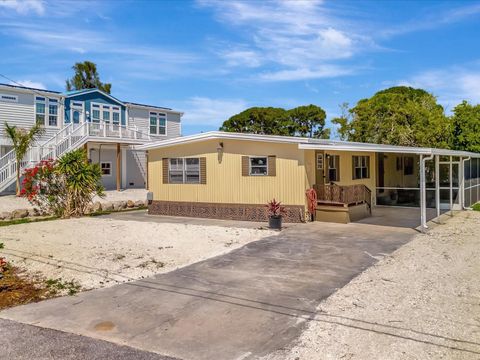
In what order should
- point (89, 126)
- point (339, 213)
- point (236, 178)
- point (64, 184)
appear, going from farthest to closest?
point (89, 126)
point (64, 184)
point (236, 178)
point (339, 213)

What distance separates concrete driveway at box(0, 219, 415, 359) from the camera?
4234 millimetres

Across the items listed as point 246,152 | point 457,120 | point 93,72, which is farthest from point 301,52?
point 93,72

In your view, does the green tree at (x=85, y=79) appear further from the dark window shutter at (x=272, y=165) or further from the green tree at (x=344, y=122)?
the dark window shutter at (x=272, y=165)

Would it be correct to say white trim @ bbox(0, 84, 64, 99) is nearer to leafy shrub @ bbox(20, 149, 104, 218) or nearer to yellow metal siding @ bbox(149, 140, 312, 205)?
leafy shrub @ bbox(20, 149, 104, 218)

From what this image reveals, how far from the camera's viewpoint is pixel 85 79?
43094 mm

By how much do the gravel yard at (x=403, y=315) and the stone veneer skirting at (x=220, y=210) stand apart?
4909mm

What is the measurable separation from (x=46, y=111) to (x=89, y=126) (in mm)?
3145

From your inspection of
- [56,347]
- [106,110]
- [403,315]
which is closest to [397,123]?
[106,110]

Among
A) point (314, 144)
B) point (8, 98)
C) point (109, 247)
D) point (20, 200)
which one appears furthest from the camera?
point (8, 98)

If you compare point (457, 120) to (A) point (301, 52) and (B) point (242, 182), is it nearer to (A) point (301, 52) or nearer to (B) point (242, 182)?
(A) point (301, 52)

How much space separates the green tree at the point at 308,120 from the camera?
44375 mm

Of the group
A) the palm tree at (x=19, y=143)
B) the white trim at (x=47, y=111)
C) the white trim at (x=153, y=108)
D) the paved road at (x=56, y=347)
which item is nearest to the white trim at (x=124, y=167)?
the white trim at (x=153, y=108)

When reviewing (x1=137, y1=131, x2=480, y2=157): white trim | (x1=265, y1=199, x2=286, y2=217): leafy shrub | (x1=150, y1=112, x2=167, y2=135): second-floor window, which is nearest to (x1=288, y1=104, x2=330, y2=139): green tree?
(x1=150, y1=112, x2=167, y2=135): second-floor window

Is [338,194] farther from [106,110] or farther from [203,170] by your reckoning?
[106,110]
